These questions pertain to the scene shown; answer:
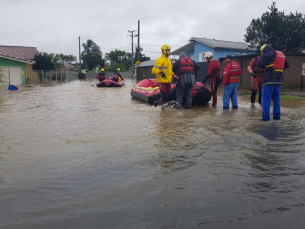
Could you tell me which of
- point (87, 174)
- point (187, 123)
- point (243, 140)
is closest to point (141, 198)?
point (87, 174)

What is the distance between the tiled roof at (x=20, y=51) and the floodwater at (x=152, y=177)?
3928 cm

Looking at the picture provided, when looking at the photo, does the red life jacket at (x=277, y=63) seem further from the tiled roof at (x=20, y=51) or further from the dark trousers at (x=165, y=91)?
the tiled roof at (x=20, y=51)

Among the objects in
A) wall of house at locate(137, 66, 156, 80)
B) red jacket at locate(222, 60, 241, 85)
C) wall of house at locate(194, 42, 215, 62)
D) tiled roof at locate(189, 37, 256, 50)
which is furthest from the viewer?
wall of house at locate(137, 66, 156, 80)

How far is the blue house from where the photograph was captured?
1139 inches

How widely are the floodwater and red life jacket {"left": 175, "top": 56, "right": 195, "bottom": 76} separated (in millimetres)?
3008

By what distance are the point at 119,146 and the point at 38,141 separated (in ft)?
4.16

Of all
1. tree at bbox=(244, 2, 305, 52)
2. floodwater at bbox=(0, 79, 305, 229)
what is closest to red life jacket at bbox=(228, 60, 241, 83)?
floodwater at bbox=(0, 79, 305, 229)

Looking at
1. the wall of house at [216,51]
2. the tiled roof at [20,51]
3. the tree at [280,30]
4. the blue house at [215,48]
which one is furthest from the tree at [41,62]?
the tree at [280,30]

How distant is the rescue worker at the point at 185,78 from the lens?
26.6 feet

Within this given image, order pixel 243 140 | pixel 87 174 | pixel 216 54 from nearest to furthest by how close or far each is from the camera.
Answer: pixel 87 174, pixel 243 140, pixel 216 54

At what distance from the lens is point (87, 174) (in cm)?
315

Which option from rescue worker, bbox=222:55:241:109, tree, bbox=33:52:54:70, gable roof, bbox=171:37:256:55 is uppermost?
gable roof, bbox=171:37:256:55

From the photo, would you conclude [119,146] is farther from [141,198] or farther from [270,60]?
[270,60]

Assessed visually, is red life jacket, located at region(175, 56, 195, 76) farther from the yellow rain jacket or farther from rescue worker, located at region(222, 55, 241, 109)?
rescue worker, located at region(222, 55, 241, 109)
